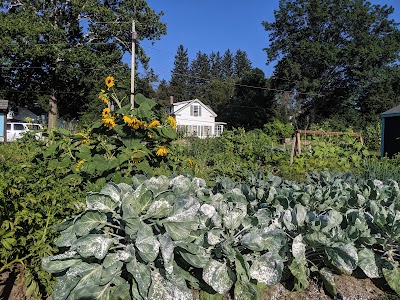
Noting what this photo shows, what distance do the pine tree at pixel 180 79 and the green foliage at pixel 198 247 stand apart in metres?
59.7

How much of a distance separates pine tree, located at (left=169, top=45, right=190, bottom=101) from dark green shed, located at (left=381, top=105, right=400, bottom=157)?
47.5 meters

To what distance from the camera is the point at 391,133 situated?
15.0 m

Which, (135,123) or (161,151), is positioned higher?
(135,123)

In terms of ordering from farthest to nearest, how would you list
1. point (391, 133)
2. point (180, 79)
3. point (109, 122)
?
point (180, 79), point (391, 133), point (109, 122)

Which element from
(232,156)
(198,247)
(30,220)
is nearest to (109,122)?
(30,220)

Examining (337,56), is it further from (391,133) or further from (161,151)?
(161,151)

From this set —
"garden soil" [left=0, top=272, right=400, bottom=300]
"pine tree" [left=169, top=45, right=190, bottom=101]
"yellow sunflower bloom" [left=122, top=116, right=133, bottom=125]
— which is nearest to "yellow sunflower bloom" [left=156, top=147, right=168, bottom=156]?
"yellow sunflower bloom" [left=122, top=116, right=133, bottom=125]

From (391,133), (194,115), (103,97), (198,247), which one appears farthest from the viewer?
(194,115)

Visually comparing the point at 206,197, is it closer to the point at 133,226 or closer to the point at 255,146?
the point at 133,226

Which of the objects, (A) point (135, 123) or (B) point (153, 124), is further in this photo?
(B) point (153, 124)

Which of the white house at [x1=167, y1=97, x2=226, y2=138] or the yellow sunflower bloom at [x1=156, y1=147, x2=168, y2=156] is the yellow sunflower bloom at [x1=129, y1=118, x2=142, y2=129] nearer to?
the yellow sunflower bloom at [x1=156, y1=147, x2=168, y2=156]

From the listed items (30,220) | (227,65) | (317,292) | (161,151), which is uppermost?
(227,65)

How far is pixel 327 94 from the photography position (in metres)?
38.3

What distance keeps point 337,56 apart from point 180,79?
44.4 m
